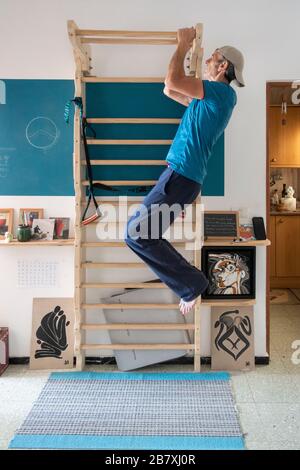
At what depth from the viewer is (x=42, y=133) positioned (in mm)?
3467

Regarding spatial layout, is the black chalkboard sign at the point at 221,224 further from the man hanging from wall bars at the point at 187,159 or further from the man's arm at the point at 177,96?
the man's arm at the point at 177,96

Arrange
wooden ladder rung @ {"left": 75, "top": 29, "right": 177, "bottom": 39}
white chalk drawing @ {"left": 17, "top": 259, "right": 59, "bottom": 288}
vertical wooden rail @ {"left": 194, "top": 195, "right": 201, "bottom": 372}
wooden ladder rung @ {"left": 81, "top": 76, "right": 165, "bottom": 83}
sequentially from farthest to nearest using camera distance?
1. white chalk drawing @ {"left": 17, "top": 259, "right": 59, "bottom": 288}
2. vertical wooden rail @ {"left": 194, "top": 195, "right": 201, "bottom": 372}
3. wooden ladder rung @ {"left": 81, "top": 76, "right": 165, "bottom": 83}
4. wooden ladder rung @ {"left": 75, "top": 29, "right": 177, "bottom": 39}

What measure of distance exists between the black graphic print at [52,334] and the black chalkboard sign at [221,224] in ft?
4.42

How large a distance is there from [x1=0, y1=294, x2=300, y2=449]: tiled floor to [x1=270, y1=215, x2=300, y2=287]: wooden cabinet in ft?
6.73

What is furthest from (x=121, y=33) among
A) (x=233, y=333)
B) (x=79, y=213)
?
(x=233, y=333)

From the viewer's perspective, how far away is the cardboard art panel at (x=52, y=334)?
346cm

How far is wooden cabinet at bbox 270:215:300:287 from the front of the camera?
19.2ft

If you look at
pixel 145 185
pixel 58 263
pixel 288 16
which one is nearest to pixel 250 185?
pixel 145 185

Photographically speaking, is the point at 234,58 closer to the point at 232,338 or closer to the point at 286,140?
the point at 232,338

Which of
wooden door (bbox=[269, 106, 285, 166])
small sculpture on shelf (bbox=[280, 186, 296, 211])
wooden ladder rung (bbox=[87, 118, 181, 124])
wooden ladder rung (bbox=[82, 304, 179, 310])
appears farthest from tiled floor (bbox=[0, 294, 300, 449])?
wooden door (bbox=[269, 106, 285, 166])

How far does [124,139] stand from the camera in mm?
3439

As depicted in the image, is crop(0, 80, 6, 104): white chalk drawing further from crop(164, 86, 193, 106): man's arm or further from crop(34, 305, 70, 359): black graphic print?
crop(34, 305, 70, 359): black graphic print

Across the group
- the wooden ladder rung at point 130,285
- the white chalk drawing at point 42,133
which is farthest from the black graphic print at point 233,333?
the white chalk drawing at point 42,133

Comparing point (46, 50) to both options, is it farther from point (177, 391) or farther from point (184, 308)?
point (177, 391)
